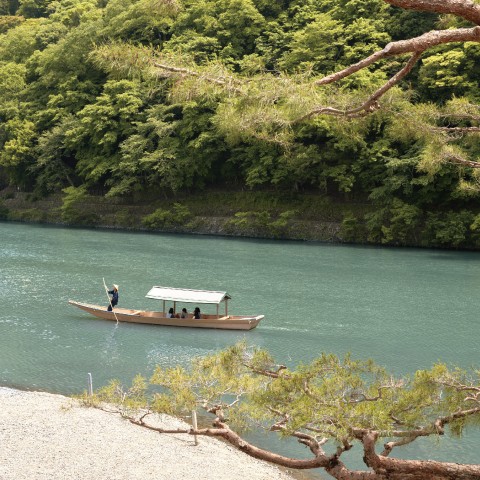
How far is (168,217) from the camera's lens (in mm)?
40562

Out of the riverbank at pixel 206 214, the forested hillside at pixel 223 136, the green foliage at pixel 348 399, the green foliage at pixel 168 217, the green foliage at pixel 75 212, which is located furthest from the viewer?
the green foliage at pixel 75 212

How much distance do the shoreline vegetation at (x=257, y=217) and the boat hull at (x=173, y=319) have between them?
18.0m

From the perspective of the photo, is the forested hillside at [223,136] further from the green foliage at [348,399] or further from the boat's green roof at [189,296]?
the green foliage at [348,399]

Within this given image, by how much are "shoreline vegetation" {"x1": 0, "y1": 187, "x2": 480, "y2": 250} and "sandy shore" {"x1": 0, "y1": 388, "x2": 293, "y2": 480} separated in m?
24.5

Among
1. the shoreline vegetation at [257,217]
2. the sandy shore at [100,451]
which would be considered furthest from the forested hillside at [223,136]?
the sandy shore at [100,451]

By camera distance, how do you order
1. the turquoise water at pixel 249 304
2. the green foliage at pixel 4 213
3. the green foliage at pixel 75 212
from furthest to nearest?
the green foliage at pixel 4 213
the green foliage at pixel 75 212
the turquoise water at pixel 249 304

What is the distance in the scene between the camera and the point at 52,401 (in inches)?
474

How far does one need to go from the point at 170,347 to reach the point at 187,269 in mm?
10098

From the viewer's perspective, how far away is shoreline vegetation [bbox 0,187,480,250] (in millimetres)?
33281

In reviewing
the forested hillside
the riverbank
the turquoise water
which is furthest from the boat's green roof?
the riverbank

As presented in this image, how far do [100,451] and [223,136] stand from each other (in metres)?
25.7

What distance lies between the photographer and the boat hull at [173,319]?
56.9 ft

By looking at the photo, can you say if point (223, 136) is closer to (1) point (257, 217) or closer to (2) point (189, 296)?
(1) point (257, 217)

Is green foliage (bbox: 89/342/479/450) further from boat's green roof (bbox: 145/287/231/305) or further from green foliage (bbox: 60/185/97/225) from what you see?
green foliage (bbox: 60/185/97/225)
